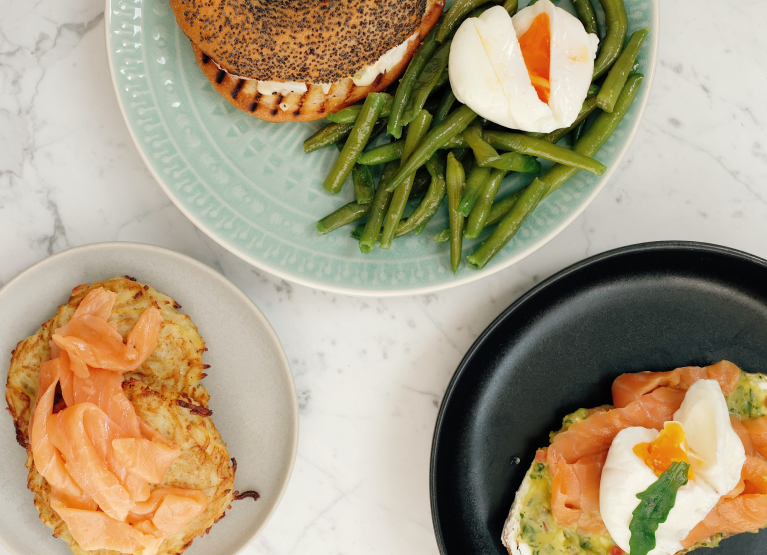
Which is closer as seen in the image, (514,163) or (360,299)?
(514,163)

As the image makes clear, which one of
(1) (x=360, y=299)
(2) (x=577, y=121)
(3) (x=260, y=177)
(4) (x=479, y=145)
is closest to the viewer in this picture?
(4) (x=479, y=145)

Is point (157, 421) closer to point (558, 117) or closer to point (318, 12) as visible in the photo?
point (318, 12)

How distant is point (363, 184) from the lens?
7.83 feet

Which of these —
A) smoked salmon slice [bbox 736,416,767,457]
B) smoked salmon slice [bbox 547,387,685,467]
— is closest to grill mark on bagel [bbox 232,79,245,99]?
smoked salmon slice [bbox 547,387,685,467]

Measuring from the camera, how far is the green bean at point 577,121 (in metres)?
2.27

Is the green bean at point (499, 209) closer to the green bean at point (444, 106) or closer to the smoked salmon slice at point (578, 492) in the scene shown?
the green bean at point (444, 106)

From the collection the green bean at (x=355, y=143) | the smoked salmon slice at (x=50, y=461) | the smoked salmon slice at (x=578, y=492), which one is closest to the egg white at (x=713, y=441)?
the smoked salmon slice at (x=578, y=492)

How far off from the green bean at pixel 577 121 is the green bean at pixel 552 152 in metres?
0.10

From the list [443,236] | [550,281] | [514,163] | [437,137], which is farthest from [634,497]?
[437,137]

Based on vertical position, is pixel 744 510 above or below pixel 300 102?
below

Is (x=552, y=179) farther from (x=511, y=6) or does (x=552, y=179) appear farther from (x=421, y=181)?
(x=511, y=6)

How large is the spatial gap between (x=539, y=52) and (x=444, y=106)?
1.40 ft

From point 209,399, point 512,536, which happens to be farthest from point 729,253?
point 209,399

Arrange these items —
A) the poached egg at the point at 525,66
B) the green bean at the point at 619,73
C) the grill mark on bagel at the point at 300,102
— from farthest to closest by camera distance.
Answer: the grill mark on bagel at the point at 300,102
the green bean at the point at 619,73
the poached egg at the point at 525,66
